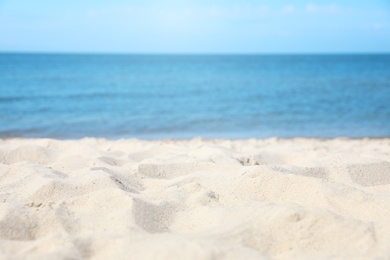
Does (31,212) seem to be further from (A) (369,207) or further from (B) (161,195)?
(A) (369,207)

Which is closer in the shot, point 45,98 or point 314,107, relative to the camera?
point 314,107

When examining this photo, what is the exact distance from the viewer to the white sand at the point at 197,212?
2057mm

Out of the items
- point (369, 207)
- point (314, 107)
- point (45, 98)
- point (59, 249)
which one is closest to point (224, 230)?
point (59, 249)

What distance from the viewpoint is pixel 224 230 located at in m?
2.25

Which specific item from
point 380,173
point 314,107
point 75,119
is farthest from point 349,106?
point 380,173

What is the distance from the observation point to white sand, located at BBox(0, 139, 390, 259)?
206 centimetres

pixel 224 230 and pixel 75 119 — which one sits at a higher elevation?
pixel 224 230

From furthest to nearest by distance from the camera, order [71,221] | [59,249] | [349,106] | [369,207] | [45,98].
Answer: [45,98] < [349,106] < [369,207] < [71,221] < [59,249]

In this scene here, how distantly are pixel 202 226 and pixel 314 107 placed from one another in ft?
39.4

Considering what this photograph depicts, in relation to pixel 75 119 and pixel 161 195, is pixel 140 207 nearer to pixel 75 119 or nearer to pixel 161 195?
pixel 161 195

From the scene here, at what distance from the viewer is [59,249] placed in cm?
199

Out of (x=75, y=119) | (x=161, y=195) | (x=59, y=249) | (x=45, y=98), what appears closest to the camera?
(x=59, y=249)

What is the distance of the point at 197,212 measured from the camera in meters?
2.56

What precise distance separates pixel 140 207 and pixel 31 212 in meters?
0.65
